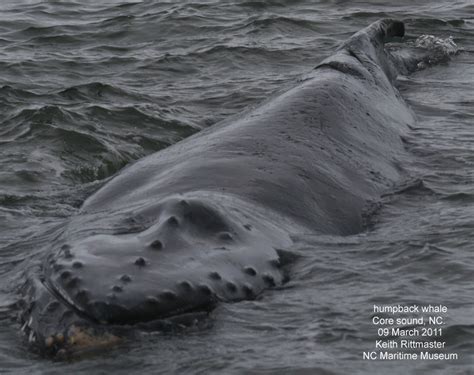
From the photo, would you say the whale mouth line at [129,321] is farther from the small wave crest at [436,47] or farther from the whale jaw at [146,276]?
the small wave crest at [436,47]

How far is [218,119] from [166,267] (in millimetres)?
6424

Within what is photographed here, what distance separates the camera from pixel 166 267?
20.2 feet

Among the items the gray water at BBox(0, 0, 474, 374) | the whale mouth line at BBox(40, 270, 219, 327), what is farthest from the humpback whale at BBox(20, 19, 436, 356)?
the gray water at BBox(0, 0, 474, 374)

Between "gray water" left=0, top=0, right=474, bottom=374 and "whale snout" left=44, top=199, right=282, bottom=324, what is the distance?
152 mm

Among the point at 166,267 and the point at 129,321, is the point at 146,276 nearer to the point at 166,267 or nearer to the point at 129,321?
the point at 166,267

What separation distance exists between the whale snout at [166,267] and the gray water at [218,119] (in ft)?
0.50

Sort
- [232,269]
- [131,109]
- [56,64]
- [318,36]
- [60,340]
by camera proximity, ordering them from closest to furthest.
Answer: [60,340] → [232,269] → [131,109] → [56,64] → [318,36]

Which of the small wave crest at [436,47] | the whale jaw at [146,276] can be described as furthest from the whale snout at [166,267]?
the small wave crest at [436,47]

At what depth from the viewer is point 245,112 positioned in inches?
384

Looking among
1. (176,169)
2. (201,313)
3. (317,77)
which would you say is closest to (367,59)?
(317,77)

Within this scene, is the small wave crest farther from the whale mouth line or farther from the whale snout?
the whale mouth line

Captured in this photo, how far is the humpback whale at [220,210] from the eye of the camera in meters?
5.96

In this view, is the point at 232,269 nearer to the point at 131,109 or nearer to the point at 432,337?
the point at 432,337

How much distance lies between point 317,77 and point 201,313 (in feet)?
14.4
